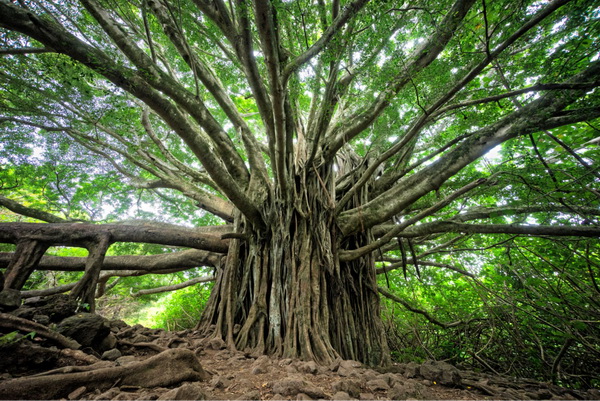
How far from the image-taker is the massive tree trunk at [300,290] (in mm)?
2738

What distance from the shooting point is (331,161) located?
376cm

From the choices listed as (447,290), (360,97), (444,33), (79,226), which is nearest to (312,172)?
(360,97)

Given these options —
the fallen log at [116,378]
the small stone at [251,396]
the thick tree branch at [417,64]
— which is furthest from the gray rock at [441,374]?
the thick tree branch at [417,64]

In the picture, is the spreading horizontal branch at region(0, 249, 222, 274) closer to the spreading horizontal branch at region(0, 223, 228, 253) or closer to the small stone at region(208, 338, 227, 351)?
the spreading horizontal branch at region(0, 223, 228, 253)

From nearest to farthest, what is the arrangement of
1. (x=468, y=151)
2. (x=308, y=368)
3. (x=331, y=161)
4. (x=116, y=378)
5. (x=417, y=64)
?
(x=116, y=378) < (x=308, y=368) < (x=417, y=64) < (x=468, y=151) < (x=331, y=161)

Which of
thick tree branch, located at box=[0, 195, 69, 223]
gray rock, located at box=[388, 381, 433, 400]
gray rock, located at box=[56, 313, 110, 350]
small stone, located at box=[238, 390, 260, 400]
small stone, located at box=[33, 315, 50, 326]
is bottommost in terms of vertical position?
small stone, located at box=[238, 390, 260, 400]

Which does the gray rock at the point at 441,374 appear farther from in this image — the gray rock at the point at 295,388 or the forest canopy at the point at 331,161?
the gray rock at the point at 295,388

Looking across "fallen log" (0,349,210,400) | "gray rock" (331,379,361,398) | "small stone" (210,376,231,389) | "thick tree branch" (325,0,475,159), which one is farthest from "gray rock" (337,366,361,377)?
"thick tree branch" (325,0,475,159)

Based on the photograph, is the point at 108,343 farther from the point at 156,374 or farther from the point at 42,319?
the point at 156,374

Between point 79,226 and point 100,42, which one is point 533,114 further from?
point 100,42

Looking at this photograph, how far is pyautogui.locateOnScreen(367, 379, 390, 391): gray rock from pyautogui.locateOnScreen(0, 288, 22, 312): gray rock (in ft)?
8.68

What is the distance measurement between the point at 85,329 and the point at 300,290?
6.35ft

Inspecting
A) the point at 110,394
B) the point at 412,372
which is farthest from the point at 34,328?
the point at 412,372

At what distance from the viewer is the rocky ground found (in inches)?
49.3
